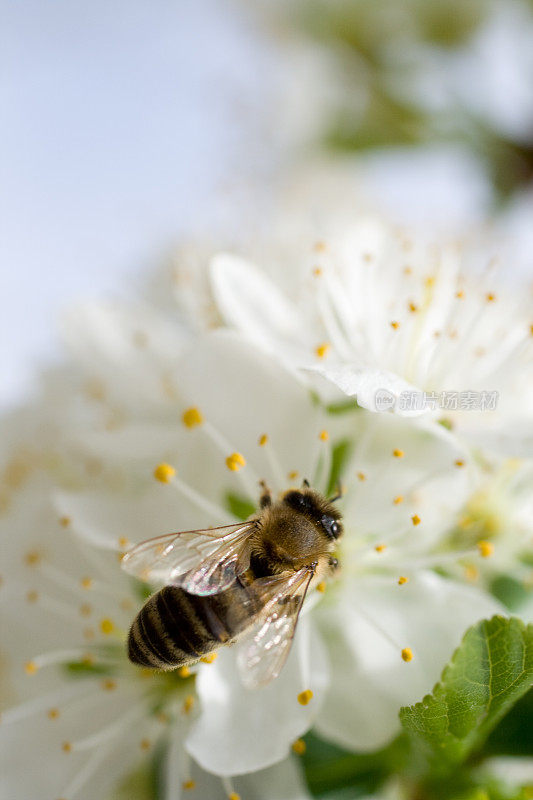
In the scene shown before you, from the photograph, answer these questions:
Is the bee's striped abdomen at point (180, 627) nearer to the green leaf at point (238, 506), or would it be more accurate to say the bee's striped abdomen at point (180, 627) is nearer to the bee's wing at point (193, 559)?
the bee's wing at point (193, 559)

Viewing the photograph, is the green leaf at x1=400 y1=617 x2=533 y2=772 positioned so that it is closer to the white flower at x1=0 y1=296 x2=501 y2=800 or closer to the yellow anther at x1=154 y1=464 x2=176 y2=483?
the white flower at x1=0 y1=296 x2=501 y2=800

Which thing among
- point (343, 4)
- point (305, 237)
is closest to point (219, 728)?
point (305, 237)

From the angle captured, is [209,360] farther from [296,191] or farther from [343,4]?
[343,4]

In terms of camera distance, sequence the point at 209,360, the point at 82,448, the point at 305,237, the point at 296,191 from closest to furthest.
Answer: the point at 209,360 → the point at 82,448 → the point at 305,237 → the point at 296,191

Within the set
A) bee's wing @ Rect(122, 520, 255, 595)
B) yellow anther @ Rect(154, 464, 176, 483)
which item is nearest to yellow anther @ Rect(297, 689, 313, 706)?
bee's wing @ Rect(122, 520, 255, 595)

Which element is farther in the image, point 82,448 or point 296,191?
point 296,191

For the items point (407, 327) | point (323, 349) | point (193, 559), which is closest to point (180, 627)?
point (193, 559)

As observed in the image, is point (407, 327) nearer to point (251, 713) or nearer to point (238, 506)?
point (238, 506)
